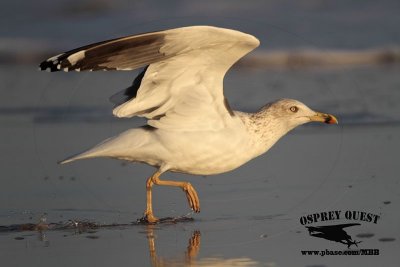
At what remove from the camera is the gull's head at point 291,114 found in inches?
339

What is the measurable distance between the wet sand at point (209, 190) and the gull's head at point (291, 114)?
53cm

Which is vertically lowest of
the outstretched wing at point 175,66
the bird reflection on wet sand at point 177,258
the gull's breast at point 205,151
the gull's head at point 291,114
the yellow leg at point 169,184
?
the bird reflection on wet sand at point 177,258

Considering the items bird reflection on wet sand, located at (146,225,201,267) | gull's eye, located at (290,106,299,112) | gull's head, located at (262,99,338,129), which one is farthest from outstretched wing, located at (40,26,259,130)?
bird reflection on wet sand, located at (146,225,201,267)

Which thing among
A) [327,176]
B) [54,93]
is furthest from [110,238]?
[54,93]

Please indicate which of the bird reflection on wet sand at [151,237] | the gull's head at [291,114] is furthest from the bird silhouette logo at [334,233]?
the gull's head at [291,114]

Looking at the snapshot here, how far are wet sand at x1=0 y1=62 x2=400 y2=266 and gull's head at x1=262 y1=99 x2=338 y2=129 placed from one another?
526 mm

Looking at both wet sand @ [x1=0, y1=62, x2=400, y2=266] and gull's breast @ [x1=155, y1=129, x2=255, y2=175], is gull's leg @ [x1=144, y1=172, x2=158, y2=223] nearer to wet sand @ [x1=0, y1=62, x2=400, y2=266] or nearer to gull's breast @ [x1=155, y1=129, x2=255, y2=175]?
wet sand @ [x1=0, y1=62, x2=400, y2=266]

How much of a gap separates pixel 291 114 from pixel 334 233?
1.49m

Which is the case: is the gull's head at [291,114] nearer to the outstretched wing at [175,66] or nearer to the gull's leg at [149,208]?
the outstretched wing at [175,66]

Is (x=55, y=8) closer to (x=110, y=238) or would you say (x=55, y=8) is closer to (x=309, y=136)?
(x=309, y=136)

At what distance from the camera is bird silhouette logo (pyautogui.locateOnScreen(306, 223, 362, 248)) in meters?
7.24

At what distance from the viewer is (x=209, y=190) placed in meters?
8.85

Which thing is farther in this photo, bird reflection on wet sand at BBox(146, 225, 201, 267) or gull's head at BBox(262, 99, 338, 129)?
gull's head at BBox(262, 99, 338, 129)

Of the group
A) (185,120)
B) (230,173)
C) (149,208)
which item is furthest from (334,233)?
(230,173)
